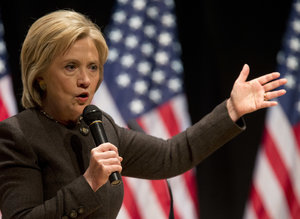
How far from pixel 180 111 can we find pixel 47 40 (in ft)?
6.02

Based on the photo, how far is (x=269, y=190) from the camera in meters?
3.14

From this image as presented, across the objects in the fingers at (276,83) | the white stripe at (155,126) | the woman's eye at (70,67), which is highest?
the woman's eye at (70,67)

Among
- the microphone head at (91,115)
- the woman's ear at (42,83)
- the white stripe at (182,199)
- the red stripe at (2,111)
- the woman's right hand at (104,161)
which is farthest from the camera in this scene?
the white stripe at (182,199)

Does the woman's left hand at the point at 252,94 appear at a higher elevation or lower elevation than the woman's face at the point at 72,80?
lower

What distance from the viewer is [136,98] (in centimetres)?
303

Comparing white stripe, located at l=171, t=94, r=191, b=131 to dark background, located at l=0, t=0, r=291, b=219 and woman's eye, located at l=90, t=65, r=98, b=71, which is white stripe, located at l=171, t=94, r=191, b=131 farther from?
woman's eye, located at l=90, t=65, r=98, b=71

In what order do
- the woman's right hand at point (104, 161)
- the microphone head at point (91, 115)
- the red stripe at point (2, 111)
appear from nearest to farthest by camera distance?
the woman's right hand at point (104, 161) → the microphone head at point (91, 115) → the red stripe at point (2, 111)

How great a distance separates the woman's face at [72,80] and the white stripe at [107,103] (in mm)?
1528

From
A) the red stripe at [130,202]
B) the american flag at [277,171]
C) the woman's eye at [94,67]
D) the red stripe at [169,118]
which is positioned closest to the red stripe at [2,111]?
the red stripe at [130,202]

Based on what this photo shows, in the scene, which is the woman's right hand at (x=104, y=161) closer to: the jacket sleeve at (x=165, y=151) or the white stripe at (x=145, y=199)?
the jacket sleeve at (x=165, y=151)

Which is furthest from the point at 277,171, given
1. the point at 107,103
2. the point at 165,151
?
the point at 165,151

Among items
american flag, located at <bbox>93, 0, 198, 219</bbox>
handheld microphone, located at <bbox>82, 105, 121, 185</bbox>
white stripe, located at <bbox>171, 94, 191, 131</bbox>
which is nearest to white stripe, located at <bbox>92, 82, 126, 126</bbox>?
american flag, located at <bbox>93, 0, 198, 219</bbox>

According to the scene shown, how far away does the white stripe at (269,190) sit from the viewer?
124 inches

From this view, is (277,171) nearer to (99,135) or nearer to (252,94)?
(252,94)
